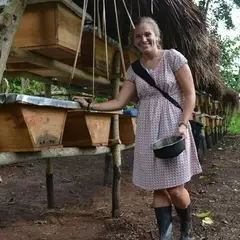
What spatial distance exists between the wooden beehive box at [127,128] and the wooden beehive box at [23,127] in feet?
5.32

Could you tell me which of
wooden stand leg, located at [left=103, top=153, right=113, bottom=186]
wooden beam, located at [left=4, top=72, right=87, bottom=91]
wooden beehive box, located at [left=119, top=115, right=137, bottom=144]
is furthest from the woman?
wooden stand leg, located at [left=103, top=153, right=113, bottom=186]

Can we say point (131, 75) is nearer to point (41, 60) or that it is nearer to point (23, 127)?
point (41, 60)

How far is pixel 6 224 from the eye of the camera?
3539 mm

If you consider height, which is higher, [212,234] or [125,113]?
[125,113]

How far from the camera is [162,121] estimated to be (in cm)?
256

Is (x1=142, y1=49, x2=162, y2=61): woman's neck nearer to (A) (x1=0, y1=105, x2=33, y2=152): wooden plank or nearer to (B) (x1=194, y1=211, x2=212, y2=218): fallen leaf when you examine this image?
(A) (x1=0, y1=105, x2=33, y2=152): wooden plank

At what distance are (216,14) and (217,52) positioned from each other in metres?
9.28

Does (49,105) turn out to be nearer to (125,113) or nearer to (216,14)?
(125,113)

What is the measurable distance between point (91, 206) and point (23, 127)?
2106 millimetres

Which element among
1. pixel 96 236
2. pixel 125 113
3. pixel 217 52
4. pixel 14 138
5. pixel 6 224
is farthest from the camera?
pixel 217 52

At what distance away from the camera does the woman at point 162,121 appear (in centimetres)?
254

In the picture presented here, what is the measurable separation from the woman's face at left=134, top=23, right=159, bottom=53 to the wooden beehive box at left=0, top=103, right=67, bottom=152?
27.2 inches

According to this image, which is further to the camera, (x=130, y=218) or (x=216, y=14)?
(x=216, y=14)

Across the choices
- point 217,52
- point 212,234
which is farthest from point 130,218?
point 217,52
